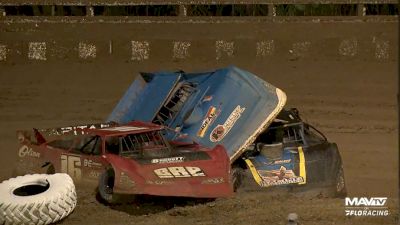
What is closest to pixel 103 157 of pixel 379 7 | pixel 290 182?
pixel 290 182

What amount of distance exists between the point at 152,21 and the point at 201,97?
179 inches

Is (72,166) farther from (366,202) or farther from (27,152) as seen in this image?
(366,202)

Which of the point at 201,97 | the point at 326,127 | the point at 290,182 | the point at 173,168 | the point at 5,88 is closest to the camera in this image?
the point at 173,168

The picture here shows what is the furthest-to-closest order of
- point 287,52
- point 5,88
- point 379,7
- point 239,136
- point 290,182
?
point 379,7, point 287,52, point 5,88, point 239,136, point 290,182

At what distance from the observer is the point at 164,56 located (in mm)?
11836

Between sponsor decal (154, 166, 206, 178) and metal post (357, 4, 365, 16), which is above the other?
metal post (357, 4, 365, 16)

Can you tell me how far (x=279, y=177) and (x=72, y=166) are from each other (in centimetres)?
212

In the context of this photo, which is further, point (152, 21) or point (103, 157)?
point (152, 21)

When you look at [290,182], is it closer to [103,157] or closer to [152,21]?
[103,157]

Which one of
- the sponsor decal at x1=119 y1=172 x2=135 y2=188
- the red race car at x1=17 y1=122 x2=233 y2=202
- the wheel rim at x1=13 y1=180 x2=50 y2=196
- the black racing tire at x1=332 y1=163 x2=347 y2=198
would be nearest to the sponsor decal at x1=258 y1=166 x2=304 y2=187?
the black racing tire at x1=332 y1=163 x2=347 y2=198

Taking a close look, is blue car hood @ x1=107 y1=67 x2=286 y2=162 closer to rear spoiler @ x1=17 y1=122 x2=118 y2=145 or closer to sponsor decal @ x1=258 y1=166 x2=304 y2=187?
sponsor decal @ x1=258 y1=166 x2=304 y2=187

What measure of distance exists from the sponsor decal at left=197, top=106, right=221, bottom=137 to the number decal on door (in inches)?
60.1

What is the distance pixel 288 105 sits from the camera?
9.95 metres

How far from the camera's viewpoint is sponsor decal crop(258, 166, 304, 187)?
260 inches
